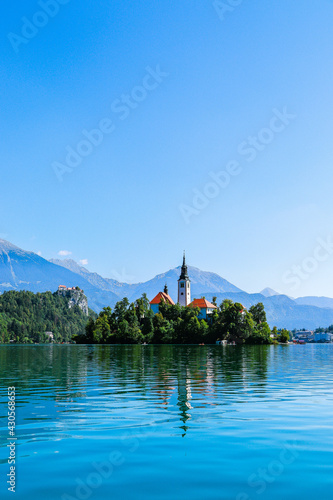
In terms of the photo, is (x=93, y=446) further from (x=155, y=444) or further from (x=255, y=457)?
(x=255, y=457)

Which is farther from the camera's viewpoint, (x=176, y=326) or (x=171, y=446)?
(x=176, y=326)

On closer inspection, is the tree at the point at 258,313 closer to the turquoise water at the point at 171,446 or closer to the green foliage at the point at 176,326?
the green foliage at the point at 176,326

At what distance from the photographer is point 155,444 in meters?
14.6

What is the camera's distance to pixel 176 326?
Answer: 183 m

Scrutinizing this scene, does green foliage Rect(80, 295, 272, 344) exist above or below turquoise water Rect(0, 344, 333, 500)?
below

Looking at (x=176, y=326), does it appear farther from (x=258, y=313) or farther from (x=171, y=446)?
(x=171, y=446)

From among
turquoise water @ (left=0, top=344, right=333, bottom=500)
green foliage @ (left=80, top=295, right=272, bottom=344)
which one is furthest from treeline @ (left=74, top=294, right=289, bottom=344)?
turquoise water @ (left=0, top=344, right=333, bottom=500)

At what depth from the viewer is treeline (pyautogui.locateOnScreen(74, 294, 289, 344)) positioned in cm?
16850

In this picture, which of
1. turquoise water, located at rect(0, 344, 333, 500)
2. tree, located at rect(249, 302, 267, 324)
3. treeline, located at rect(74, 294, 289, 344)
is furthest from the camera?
tree, located at rect(249, 302, 267, 324)

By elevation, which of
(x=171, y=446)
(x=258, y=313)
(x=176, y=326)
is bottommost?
(x=176, y=326)

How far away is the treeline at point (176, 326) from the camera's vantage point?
168 m

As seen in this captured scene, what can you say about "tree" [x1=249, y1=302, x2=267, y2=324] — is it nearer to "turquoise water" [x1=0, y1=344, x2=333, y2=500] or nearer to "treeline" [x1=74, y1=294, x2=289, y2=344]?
"treeline" [x1=74, y1=294, x2=289, y2=344]

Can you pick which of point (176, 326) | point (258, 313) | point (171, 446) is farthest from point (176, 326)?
point (171, 446)

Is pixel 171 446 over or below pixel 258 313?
over
